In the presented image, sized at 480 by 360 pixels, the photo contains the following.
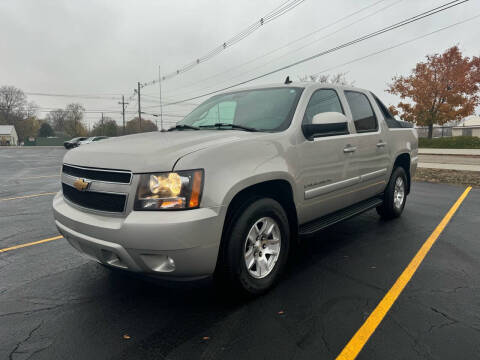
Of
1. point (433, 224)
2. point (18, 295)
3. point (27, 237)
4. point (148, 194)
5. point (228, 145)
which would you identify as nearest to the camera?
point (148, 194)

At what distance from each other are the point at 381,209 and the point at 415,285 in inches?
90.3

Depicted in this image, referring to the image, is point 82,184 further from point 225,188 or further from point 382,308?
point 382,308

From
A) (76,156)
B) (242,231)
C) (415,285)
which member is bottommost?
(415,285)

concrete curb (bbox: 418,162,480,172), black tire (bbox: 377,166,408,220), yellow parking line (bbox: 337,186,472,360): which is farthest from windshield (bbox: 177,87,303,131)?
concrete curb (bbox: 418,162,480,172)

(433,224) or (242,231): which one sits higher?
(242,231)

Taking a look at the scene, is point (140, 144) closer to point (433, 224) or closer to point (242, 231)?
point (242, 231)

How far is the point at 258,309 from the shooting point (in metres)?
2.75

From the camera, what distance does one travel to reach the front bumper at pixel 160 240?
230 cm

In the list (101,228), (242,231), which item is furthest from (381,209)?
(101,228)

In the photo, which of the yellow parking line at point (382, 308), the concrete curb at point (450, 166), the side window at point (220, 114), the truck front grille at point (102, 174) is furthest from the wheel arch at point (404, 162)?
the concrete curb at point (450, 166)

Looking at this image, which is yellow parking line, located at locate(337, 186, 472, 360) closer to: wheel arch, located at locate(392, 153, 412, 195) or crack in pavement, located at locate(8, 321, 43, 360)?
wheel arch, located at locate(392, 153, 412, 195)

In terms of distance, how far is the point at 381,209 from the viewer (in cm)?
531

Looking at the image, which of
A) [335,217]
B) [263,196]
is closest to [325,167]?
[335,217]

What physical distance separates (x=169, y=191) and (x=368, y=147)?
2884 mm
